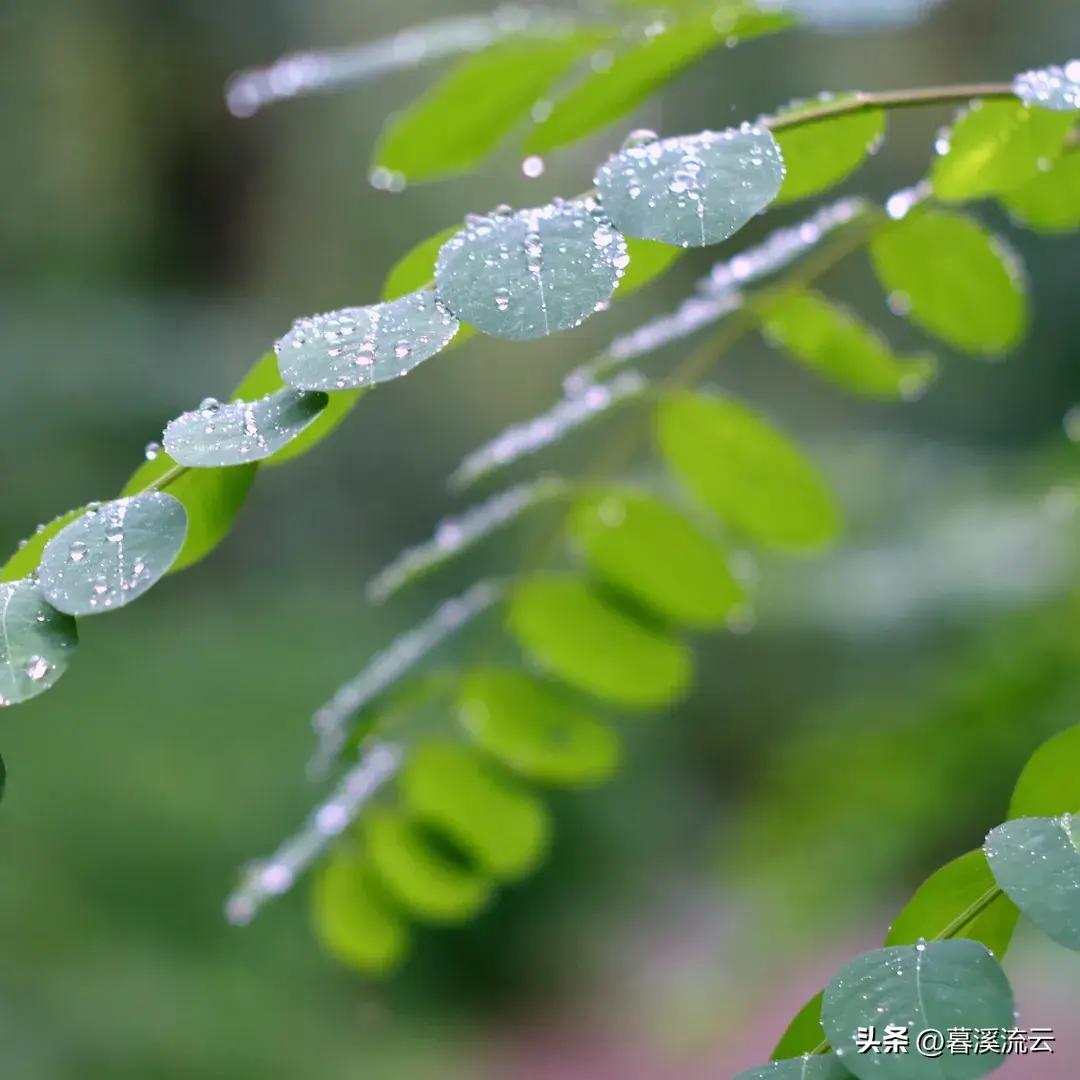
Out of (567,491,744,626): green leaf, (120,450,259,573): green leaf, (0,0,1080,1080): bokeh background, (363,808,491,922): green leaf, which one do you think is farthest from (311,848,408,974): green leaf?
(0,0,1080,1080): bokeh background

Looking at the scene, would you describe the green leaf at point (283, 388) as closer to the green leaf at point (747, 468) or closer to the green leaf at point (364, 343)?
the green leaf at point (364, 343)

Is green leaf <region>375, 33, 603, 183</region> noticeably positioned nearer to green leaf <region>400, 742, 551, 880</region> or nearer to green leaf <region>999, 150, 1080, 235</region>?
green leaf <region>999, 150, 1080, 235</region>

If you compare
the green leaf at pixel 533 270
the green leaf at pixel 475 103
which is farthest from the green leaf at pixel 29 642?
the green leaf at pixel 475 103

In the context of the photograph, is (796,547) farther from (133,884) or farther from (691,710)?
Result: (691,710)

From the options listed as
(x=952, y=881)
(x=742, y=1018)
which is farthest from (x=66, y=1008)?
(x=952, y=881)

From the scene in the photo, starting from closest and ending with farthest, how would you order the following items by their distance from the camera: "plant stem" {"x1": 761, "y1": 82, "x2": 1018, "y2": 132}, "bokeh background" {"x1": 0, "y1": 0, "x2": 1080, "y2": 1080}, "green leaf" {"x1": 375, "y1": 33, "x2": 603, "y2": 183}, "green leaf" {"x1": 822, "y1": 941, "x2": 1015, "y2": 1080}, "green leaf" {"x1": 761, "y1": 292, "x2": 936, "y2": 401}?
"green leaf" {"x1": 822, "y1": 941, "x2": 1015, "y2": 1080}
"plant stem" {"x1": 761, "y1": 82, "x2": 1018, "y2": 132}
"green leaf" {"x1": 375, "y1": 33, "x2": 603, "y2": 183}
"green leaf" {"x1": 761, "y1": 292, "x2": 936, "y2": 401}
"bokeh background" {"x1": 0, "y1": 0, "x2": 1080, "y2": 1080}

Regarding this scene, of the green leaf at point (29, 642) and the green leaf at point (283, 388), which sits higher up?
the green leaf at point (283, 388)

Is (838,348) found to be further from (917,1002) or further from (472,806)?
(917,1002)
